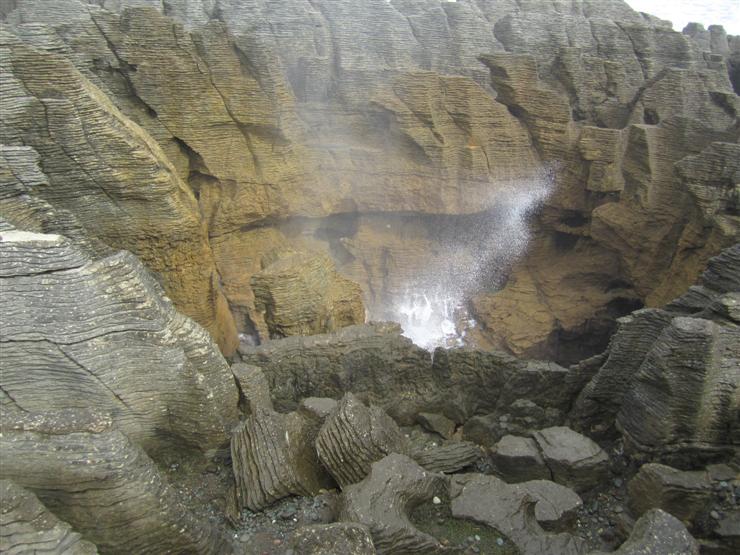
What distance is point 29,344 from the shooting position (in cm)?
497

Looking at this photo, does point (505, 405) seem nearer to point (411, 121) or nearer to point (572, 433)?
point (572, 433)

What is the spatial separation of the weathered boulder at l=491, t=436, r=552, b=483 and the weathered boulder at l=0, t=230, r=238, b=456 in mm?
2961

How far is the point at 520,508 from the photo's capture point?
521 cm

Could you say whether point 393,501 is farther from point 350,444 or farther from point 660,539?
point 660,539

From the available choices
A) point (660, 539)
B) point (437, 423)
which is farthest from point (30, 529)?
point (437, 423)

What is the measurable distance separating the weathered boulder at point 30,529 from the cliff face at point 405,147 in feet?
15.5

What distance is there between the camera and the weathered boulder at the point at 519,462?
6121 mm

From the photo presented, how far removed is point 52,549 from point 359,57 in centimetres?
1112

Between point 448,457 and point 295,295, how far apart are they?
3.33m

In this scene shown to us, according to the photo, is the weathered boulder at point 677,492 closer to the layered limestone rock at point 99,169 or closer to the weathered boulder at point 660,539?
the weathered boulder at point 660,539

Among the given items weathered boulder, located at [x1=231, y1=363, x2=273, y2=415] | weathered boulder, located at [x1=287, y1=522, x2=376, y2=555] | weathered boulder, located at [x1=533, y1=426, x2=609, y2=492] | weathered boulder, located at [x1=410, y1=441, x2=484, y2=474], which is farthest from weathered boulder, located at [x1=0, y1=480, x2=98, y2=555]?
weathered boulder, located at [x1=533, y1=426, x2=609, y2=492]

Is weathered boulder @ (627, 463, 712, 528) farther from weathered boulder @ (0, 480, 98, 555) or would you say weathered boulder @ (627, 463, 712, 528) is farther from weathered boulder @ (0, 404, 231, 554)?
weathered boulder @ (0, 480, 98, 555)

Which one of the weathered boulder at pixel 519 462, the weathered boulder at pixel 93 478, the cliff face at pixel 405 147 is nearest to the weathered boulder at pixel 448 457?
the weathered boulder at pixel 519 462

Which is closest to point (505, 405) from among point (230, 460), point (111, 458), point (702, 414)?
point (702, 414)
